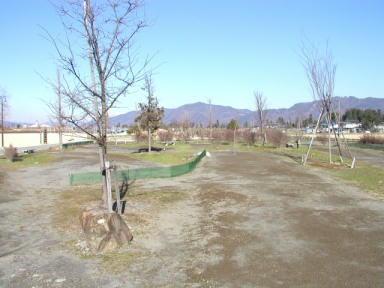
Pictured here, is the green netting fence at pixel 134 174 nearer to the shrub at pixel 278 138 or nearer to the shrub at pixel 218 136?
the shrub at pixel 278 138

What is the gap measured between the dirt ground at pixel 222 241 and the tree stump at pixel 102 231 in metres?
0.27

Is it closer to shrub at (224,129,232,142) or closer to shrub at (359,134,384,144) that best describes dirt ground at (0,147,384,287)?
shrub at (359,134,384,144)

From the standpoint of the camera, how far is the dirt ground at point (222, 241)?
509 centimetres

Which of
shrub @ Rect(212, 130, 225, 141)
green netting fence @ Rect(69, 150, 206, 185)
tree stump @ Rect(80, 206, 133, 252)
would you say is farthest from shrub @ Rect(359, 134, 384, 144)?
tree stump @ Rect(80, 206, 133, 252)

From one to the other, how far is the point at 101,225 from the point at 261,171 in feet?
38.8

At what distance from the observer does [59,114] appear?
23.0 feet

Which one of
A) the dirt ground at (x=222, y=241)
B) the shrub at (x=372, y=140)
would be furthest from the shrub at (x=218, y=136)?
the dirt ground at (x=222, y=241)

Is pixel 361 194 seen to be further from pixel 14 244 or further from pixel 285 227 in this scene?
pixel 14 244

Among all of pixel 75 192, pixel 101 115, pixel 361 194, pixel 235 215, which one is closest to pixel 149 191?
pixel 75 192

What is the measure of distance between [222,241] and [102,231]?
7.45ft

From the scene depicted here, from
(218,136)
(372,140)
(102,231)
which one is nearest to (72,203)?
(102,231)

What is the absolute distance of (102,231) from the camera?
6.28 meters

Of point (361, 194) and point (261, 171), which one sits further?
point (261, 171)

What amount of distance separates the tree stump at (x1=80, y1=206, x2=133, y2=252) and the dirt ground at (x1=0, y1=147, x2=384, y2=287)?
0.27 metres
